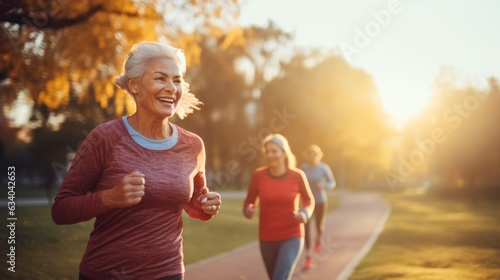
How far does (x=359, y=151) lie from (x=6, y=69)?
125 feet

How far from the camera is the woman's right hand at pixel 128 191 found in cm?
236

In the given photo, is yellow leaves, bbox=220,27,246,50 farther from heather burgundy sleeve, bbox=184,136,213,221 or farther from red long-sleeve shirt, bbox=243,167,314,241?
heather burgundy sleeve, bbox=184,136,213,221

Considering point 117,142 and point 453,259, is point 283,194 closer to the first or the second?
point 117,142

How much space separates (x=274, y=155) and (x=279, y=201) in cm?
58

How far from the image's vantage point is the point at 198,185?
3.16 metres

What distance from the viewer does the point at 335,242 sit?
14953mm

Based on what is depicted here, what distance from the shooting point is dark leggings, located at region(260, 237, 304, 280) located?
6.12 meters

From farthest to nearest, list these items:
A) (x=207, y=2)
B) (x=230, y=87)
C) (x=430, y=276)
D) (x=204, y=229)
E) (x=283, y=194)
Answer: (x=230, y=87) → (x=204, y=229) → (x=207, y=2) → (x=430, y=276) → (x=283, y=194)

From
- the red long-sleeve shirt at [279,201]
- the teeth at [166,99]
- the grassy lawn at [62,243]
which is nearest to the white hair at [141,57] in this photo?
the teeth at [166,99]

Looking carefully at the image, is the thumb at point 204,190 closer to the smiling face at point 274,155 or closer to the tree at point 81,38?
the smiling face at point 274,155

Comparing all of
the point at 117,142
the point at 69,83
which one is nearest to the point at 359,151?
the point at 69,83

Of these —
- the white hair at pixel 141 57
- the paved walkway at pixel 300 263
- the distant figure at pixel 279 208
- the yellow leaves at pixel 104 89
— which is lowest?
the paved walkway at pixel 300 263

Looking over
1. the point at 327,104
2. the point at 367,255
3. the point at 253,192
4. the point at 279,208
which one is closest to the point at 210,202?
the point at 279,208

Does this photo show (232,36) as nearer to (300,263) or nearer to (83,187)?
(300,263)
